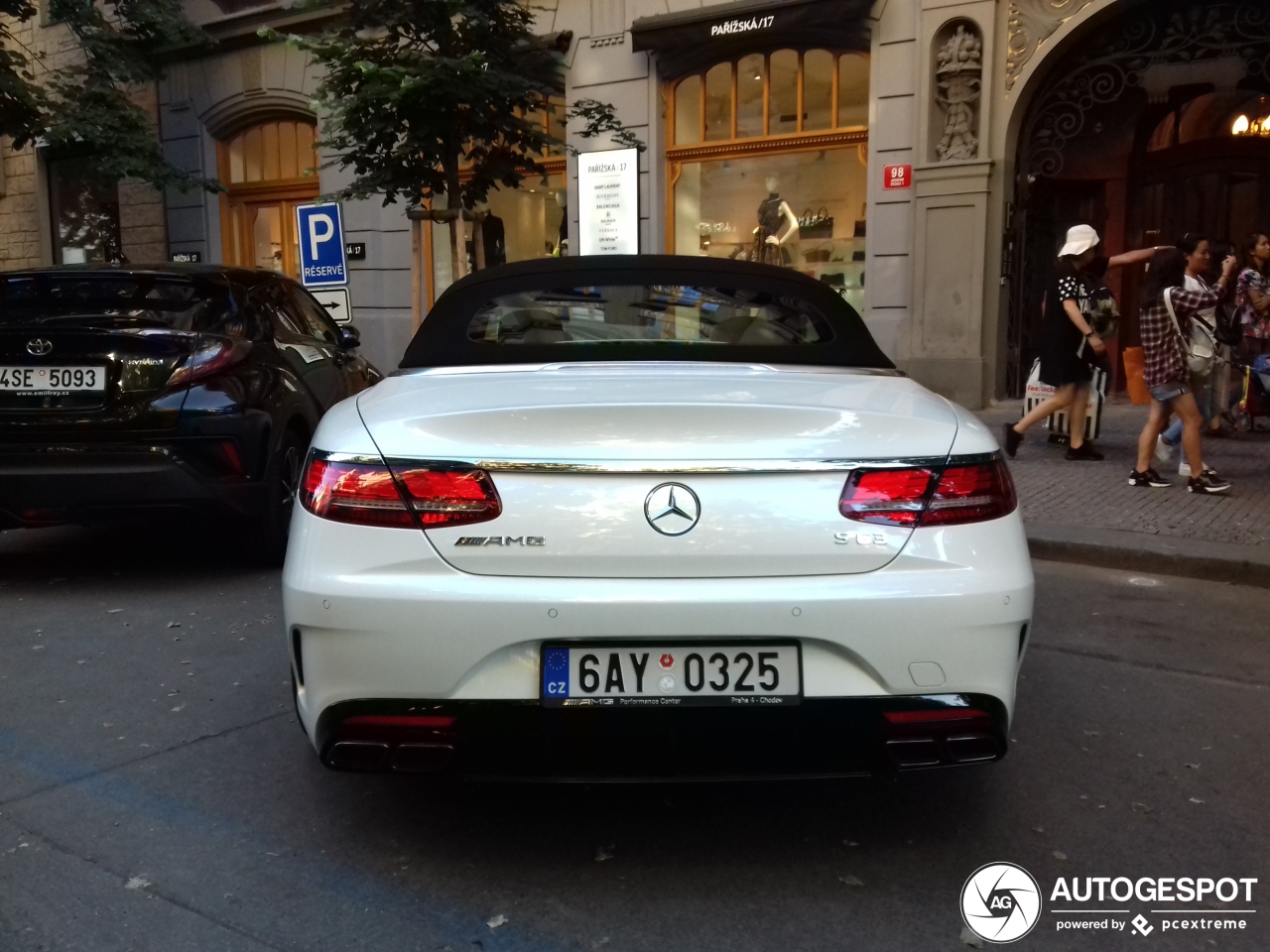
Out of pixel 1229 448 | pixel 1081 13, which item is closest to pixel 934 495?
pixel 1229 448

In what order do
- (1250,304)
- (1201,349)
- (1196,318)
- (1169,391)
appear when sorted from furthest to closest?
(1250,304) < (1196,318) < (1201,349) < (1169,391)

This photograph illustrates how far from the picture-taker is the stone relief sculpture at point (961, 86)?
12.3 m

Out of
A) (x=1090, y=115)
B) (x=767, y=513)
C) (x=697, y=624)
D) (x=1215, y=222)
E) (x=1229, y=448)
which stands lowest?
(x=1229, y=448)

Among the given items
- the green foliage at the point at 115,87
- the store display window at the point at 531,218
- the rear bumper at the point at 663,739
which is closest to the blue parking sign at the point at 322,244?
the store display window at the point at 531,218

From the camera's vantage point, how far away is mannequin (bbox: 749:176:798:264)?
552 inches

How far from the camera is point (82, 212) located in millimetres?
20594

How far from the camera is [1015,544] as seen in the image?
2.81 metres

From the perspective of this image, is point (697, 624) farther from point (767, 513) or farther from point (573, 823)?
point (573, 823)

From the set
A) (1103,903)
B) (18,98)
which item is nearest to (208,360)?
(1103,903)

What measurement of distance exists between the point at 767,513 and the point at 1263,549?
470cm

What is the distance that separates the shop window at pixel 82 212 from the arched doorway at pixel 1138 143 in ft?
46.3

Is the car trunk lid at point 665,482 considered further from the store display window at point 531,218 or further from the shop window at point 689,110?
the store display window at point 531,218

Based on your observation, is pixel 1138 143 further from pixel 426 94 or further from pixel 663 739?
pixel 663 739

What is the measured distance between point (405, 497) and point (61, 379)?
3663 mm
